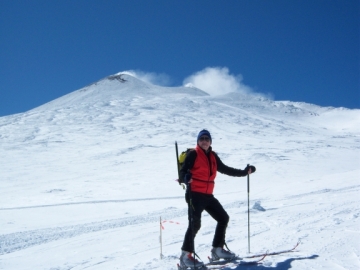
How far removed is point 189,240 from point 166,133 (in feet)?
94.7

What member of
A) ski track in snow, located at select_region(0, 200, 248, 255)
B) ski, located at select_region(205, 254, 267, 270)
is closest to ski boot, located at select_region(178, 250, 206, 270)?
ski, located at select_region(205, 254, 267, 270)

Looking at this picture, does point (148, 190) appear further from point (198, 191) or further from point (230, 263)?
point (198, 191)

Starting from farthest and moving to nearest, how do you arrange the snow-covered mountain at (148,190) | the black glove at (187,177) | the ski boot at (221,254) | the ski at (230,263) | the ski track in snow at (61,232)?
the ski track in snow at (61,232)
the snow-covered mountain at (148,190)
the ski boot at (221,254)
the ski at (230,263)
the black glove at (187,177)

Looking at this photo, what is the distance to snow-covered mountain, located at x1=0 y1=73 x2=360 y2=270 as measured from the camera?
5723 mm

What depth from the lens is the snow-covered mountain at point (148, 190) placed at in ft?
18.8

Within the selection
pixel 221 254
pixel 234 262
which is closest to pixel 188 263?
pixel 221 254

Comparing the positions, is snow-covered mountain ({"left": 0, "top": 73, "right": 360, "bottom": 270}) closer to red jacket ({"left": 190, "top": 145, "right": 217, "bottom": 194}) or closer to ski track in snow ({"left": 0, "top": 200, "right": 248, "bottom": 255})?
ski track in snow ({"left": 0, "top": 200, "right": 248, "bottom": 255})

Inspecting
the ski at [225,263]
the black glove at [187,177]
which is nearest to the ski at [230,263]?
the ski at [225,263]

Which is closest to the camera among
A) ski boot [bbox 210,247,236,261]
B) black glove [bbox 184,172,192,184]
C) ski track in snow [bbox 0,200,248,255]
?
black glove [bbox 184,172,192,184]

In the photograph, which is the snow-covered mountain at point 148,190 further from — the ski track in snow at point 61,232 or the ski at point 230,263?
the ski at point 230,263

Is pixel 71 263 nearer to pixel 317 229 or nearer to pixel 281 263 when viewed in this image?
pixel 281 263

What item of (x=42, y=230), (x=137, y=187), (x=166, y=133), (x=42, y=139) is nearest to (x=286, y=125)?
(x=166, y=133)

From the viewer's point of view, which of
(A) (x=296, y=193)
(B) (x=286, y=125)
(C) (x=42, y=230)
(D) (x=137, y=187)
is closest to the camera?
(C) (x=42, y=230)

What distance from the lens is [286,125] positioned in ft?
142
